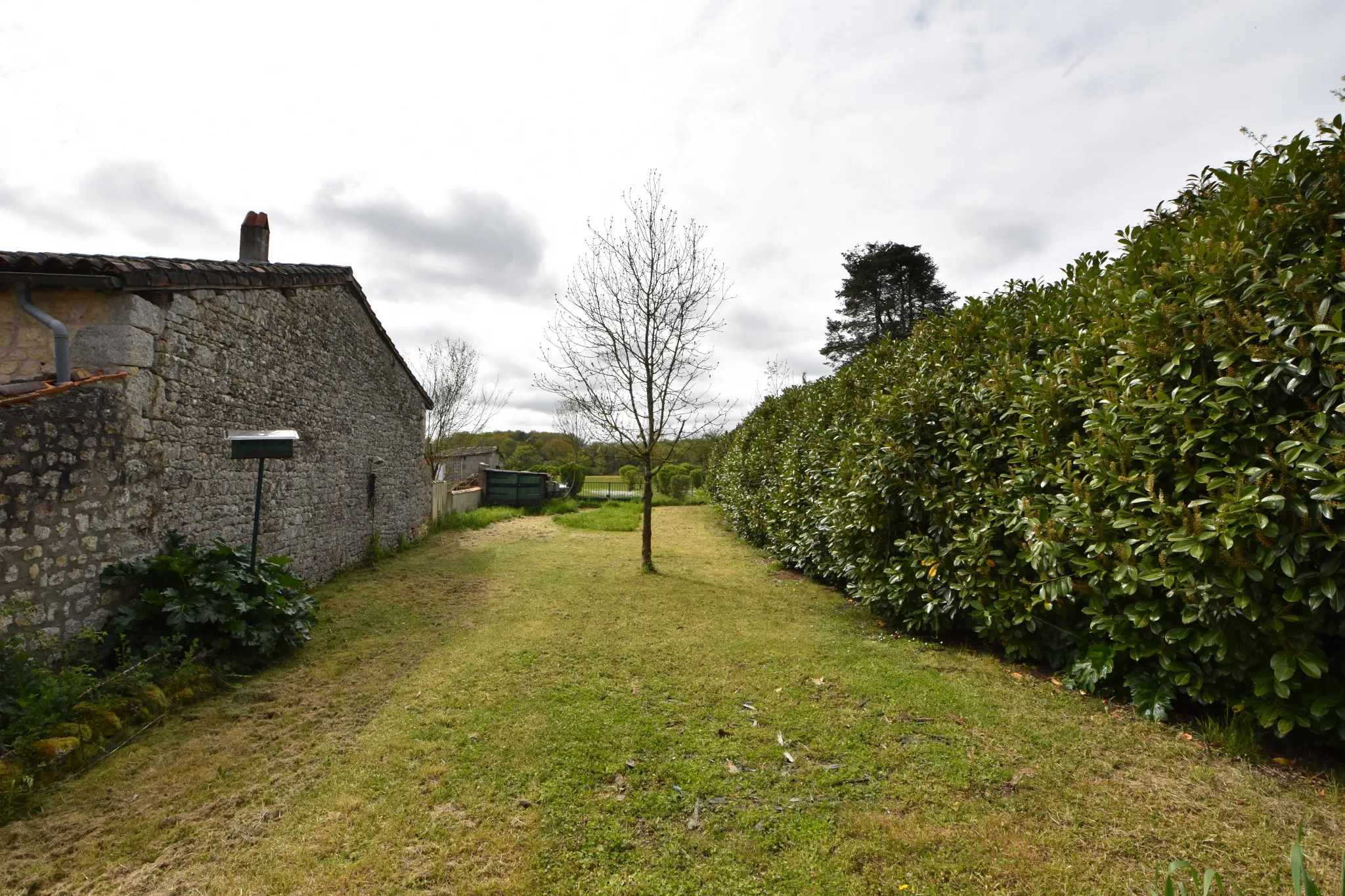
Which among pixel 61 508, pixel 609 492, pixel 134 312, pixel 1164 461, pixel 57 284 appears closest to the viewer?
pixel 1164 461

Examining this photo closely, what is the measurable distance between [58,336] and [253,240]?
14.9ft

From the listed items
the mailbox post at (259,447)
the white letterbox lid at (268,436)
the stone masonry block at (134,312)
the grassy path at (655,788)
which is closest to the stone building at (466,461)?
the white letterbox lid at (268,436)

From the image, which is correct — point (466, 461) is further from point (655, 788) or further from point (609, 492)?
point (655, 788)

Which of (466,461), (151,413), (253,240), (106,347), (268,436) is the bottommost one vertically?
(466,461)

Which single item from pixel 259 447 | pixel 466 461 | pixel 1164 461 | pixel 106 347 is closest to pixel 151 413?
pixel 106 347

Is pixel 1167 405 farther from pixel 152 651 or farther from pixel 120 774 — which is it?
pixel 152 651

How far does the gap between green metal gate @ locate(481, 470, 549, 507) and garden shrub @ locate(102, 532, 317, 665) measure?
51.8 ft

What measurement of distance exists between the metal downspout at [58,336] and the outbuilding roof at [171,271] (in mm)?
253

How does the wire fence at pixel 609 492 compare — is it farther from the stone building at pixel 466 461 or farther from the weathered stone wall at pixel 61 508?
the weathered stone wall at pixel 61 508

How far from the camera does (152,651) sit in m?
4.40

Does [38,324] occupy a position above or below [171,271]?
below

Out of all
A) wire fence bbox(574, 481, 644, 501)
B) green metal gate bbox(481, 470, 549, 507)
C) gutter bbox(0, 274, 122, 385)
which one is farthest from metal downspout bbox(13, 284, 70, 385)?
wire fence bbox(574, 481, 644, 501)

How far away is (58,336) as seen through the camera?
4449mm

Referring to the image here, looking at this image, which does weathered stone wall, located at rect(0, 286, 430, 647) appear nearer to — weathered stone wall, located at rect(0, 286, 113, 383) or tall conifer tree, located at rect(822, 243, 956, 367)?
weathered stone wall, located at rect(0, 286, 113, 383)
